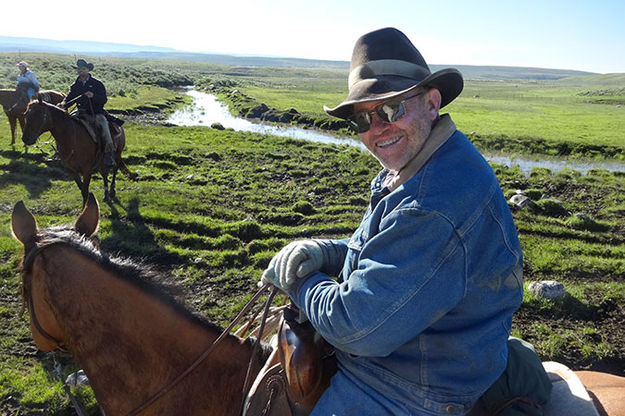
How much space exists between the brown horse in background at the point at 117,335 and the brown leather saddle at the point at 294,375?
0.23 metres

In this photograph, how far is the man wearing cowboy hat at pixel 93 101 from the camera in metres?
11.0

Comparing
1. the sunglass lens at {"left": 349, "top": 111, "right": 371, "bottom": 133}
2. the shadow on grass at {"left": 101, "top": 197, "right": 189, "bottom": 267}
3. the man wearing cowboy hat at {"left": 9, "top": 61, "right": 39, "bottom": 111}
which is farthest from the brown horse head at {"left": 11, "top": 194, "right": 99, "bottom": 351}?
the man wearing cowboy hat at {"left": 9, "top": 61, "right": 39, "bottom": 111}

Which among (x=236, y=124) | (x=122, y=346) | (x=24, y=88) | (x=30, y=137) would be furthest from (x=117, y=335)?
(x=236, y=124)

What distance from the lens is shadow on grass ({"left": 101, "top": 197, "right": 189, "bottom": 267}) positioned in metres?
8.55

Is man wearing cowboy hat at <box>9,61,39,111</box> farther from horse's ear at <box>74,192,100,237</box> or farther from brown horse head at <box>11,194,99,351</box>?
brown horse head at <box>11,194,99,351</box>

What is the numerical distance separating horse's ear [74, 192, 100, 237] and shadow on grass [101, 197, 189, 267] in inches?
202

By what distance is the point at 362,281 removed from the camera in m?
1.81

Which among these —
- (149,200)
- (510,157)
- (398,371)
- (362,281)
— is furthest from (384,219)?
(510,157)

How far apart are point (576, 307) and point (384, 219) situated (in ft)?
23.2

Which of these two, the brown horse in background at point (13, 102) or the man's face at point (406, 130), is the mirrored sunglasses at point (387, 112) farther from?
the brown horse in background at point (13, 102)

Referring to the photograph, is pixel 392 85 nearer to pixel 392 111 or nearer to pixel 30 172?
pixel 392 111

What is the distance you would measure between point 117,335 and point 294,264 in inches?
50.3

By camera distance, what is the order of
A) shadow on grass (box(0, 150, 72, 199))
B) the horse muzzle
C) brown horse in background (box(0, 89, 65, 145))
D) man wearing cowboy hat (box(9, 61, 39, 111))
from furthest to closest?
1. man wearing cowboy hat (box(9, 61, 39, 111))
2. brown horse in background (box(0, 89, 65, 145))
3. shadow on grass (box(0, 150, 72, 199))
4. the horse muzzle

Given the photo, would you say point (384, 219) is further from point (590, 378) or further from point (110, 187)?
point (110, 187)
